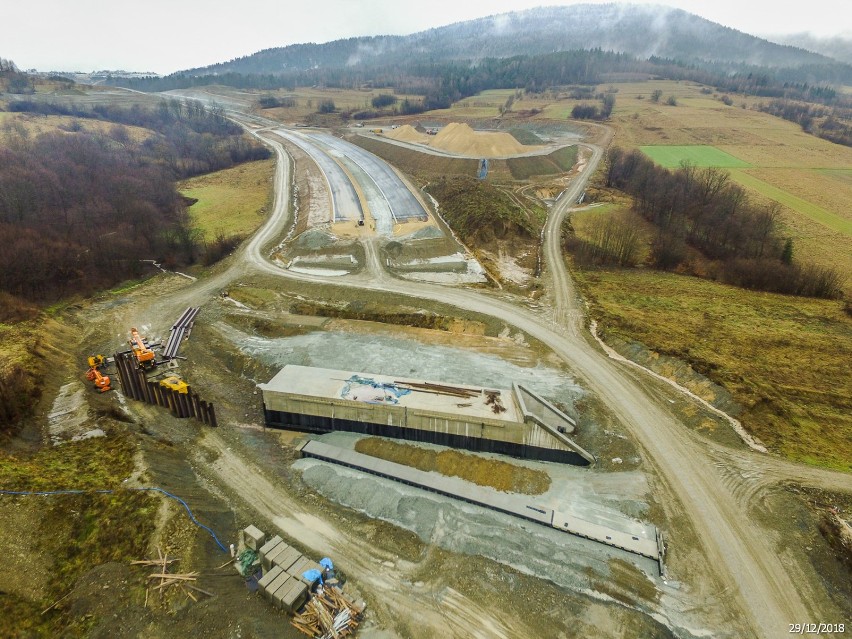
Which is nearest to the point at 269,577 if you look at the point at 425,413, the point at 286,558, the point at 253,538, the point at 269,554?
the point at 286,558

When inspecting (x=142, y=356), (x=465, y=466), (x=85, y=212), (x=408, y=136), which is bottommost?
(x=465, y=466)

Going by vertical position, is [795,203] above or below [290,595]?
above

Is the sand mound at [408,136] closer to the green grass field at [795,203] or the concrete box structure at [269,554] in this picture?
the green grass field at [795,203]

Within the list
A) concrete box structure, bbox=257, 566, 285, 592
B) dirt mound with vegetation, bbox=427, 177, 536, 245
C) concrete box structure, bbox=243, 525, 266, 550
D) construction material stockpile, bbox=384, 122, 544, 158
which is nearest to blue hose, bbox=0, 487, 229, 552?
concrete box structure, bbox=243, 525, 266, 550

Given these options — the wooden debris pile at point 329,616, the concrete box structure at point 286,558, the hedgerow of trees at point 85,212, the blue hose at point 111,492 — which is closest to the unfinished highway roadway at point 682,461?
the hedgerow of trees at point 85,212

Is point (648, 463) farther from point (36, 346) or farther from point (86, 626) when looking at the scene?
point (36, 346)

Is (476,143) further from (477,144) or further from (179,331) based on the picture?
(179,331)
